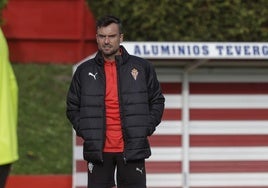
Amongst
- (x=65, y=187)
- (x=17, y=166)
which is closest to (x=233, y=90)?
(x=65, y=187)

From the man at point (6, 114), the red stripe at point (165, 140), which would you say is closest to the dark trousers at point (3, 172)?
the man at point (6, 114)

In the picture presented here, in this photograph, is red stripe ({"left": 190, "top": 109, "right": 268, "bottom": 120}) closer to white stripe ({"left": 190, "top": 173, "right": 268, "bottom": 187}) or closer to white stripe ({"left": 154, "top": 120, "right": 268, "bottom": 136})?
white stripe ({"left": 154, "top": 120, "right": 268, "bottom": 136})

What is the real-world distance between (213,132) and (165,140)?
1.84 ft

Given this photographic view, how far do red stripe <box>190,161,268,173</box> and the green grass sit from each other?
1.76 m

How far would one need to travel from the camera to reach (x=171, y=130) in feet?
27.9

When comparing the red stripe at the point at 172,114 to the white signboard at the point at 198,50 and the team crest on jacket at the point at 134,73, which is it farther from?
the team crest on jacket at the point at 134,73

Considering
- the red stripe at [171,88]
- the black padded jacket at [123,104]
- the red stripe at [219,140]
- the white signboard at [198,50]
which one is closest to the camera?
the black padded jacket at [123,104]

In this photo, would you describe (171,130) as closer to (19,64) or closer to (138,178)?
(138,178)

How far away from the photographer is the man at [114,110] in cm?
504

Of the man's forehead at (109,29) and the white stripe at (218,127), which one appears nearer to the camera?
the man's forehead at (109,29)

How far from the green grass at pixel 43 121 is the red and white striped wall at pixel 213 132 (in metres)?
1.57

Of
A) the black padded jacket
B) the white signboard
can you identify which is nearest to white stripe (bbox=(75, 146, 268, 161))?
the white signboard

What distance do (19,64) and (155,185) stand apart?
Answer: 177 inches

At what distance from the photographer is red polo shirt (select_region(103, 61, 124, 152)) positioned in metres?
5.05
